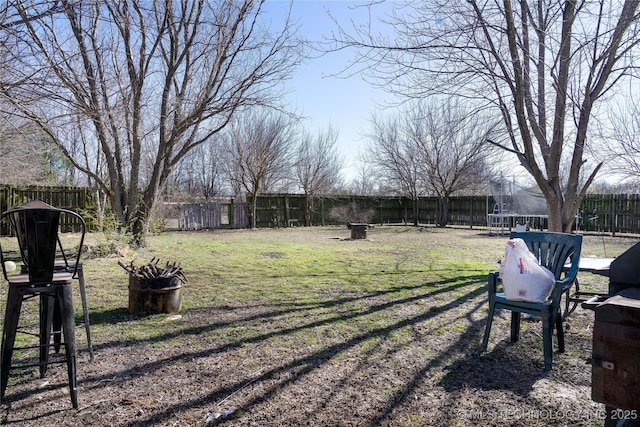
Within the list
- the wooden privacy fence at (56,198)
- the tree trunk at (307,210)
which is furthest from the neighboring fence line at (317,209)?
the tree trunk at (307,210)

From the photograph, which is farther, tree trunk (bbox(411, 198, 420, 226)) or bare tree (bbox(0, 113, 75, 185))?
tree trunk (bbox(411, 198, 420, 226))

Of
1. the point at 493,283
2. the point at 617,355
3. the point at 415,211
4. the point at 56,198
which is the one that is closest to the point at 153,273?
the point at 493,283

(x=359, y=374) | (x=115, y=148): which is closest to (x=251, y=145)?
(x=115, y=148)

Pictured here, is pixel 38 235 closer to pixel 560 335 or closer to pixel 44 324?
pixel 44 324

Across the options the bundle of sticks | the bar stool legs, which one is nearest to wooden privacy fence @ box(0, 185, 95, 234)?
the bundle of sticks

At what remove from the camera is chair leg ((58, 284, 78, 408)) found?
2.28 m

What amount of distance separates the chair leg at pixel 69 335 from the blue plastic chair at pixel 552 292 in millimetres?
2793

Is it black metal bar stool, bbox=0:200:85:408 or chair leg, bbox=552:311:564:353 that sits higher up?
black metal bar stool, bbox=0:200:85:408

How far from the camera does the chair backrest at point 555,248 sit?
334cm

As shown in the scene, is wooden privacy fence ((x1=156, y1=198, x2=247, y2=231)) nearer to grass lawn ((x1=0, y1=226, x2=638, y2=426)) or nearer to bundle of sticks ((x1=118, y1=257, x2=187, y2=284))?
grass lawn ((x1=0, y1=226, x2=638, y2=426))

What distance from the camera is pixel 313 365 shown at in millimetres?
2883

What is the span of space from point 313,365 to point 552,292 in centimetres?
183

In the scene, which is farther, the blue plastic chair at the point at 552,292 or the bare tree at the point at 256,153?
the bare tree at the point at 256,153

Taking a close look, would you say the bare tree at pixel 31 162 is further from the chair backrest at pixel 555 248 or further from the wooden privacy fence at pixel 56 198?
the chair backrest at pixel 555 248
